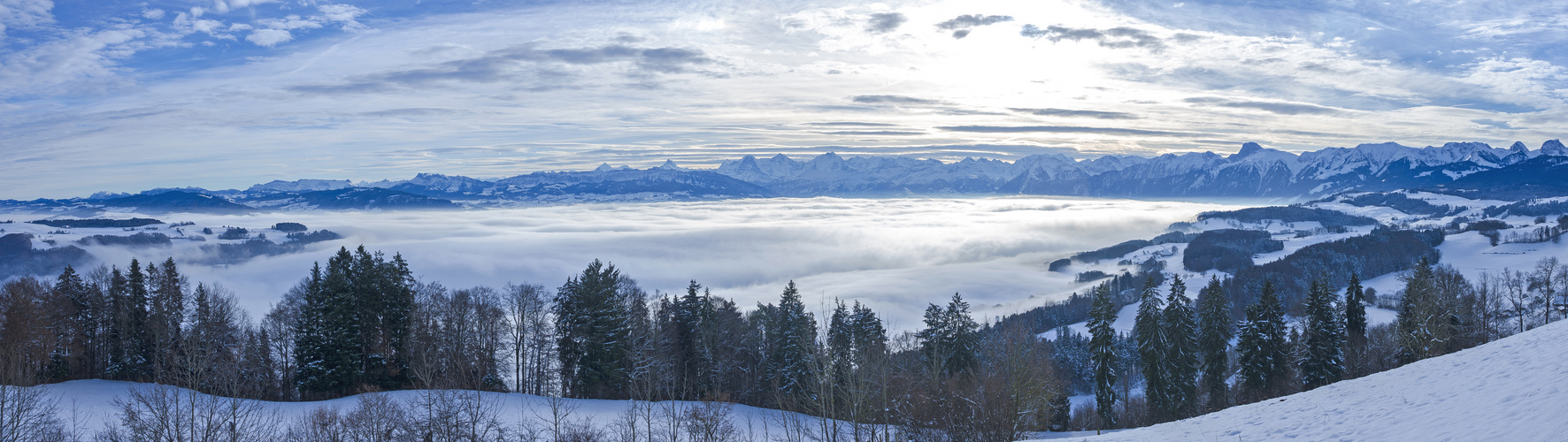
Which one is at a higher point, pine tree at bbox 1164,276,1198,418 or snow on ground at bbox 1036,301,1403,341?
pine tree at bbox 1164,276,1198,418

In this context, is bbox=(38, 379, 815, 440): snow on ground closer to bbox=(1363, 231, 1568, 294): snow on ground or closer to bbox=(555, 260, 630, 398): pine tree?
bbox=(555, 260, 630, 398): pine tree

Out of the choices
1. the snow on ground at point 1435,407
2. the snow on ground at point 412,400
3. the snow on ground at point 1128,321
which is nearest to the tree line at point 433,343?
the snow on ground at point 412,400

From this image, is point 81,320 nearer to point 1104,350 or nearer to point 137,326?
point 137,326

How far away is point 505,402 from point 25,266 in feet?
672

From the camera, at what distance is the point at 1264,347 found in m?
42.8

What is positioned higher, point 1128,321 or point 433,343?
point 433,343

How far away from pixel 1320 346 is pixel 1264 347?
2.80 m

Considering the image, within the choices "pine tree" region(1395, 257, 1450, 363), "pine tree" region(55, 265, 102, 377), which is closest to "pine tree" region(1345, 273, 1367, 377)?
"pine tree" region(1395, 257, 1450, 363)

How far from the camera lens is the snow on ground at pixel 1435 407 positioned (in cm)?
1379

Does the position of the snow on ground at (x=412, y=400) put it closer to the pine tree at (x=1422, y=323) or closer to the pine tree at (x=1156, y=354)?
the pine tree at (x=1156, y=354)

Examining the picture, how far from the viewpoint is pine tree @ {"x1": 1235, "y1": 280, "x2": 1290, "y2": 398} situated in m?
42.7

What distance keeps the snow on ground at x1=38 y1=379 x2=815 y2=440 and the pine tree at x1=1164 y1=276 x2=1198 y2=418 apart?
2256 centimetres

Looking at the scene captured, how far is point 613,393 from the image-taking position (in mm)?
45844

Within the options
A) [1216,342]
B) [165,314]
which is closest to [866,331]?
[1216,342]
